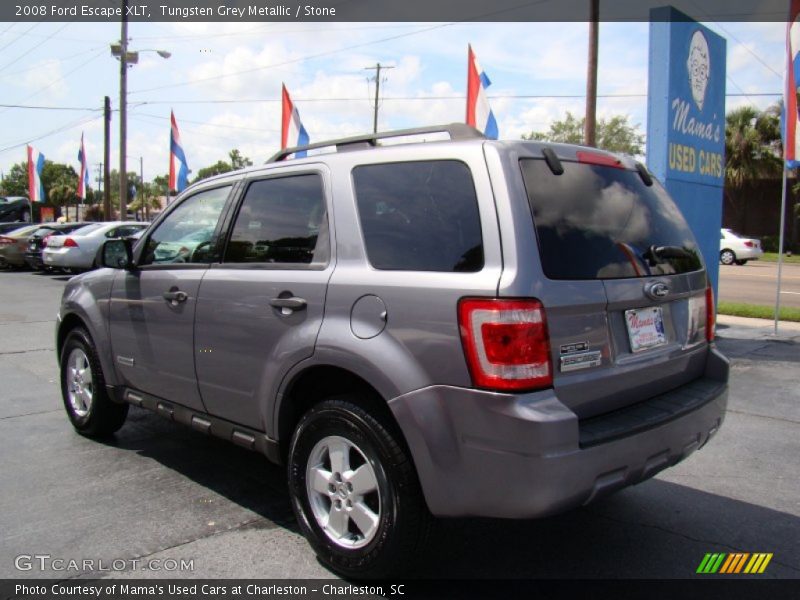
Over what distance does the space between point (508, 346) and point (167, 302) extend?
2366mm

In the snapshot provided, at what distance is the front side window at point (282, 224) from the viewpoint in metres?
3.40

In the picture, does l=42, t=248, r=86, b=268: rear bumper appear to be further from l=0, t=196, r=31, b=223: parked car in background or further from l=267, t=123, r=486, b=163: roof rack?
l=0, t=196, r=31, b=223: parked car in background

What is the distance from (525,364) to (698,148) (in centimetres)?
801

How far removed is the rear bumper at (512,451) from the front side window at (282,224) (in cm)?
103

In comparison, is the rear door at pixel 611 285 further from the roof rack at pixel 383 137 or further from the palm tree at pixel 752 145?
the palm tree at pixel 752 145

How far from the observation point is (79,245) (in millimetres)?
18641

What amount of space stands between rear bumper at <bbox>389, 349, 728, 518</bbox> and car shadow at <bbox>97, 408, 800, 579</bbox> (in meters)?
0.36

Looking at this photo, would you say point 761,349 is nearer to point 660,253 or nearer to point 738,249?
point 660,253

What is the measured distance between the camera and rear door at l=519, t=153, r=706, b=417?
2727 mm

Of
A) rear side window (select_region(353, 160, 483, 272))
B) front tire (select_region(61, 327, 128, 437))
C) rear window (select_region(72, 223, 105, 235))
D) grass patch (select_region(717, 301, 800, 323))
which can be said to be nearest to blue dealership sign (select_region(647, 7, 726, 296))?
grass patch (select_region(717, 301, 800, 323))

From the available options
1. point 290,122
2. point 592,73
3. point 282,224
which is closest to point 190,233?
point 282,224

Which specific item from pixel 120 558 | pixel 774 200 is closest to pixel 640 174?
pixel 120 558

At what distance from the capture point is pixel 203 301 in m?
3.83

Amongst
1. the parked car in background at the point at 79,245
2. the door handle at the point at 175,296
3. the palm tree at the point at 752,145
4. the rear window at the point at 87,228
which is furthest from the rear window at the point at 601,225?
the palm tree at the point at 752,145
